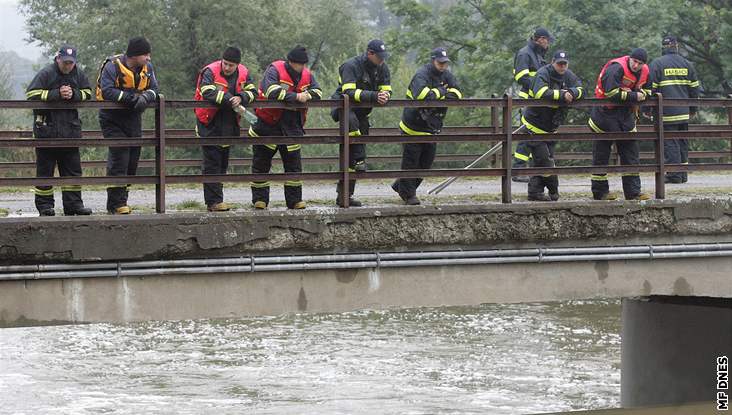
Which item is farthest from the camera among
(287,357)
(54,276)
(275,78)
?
(287,357)

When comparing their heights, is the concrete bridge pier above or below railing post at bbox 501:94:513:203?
below

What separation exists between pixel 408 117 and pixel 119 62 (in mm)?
2818

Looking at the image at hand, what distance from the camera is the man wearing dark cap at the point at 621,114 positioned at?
11297mm

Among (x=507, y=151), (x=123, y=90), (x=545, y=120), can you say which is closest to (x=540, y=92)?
(x=545, y=120)

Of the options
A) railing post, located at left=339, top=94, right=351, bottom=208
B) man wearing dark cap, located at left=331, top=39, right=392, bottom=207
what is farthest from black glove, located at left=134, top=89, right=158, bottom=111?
man wearing dark cap, located at left=331, top=39, right=392, bottom=207

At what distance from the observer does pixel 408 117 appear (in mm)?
11289

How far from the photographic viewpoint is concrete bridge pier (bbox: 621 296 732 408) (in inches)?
506

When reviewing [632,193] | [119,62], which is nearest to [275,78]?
[119,62]

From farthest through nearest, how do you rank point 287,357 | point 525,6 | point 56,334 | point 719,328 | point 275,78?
1. point 525,6
2. point 56,334
3. point 287,357
4. point 719,328
5. point 275,78

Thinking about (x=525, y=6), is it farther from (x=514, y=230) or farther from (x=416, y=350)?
(x=514, y=230)

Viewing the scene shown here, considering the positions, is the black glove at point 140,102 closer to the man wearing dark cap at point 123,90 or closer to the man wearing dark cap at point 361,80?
the man wearing dark cap at point 123,90

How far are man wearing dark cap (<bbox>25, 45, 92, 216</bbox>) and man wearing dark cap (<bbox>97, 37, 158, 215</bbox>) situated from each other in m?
0.20

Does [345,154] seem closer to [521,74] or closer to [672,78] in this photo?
[521,74]

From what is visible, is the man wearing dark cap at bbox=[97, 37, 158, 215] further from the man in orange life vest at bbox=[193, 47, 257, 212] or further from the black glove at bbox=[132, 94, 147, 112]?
the man in orange life vest at bbox=[193, 47, 257, 212]
